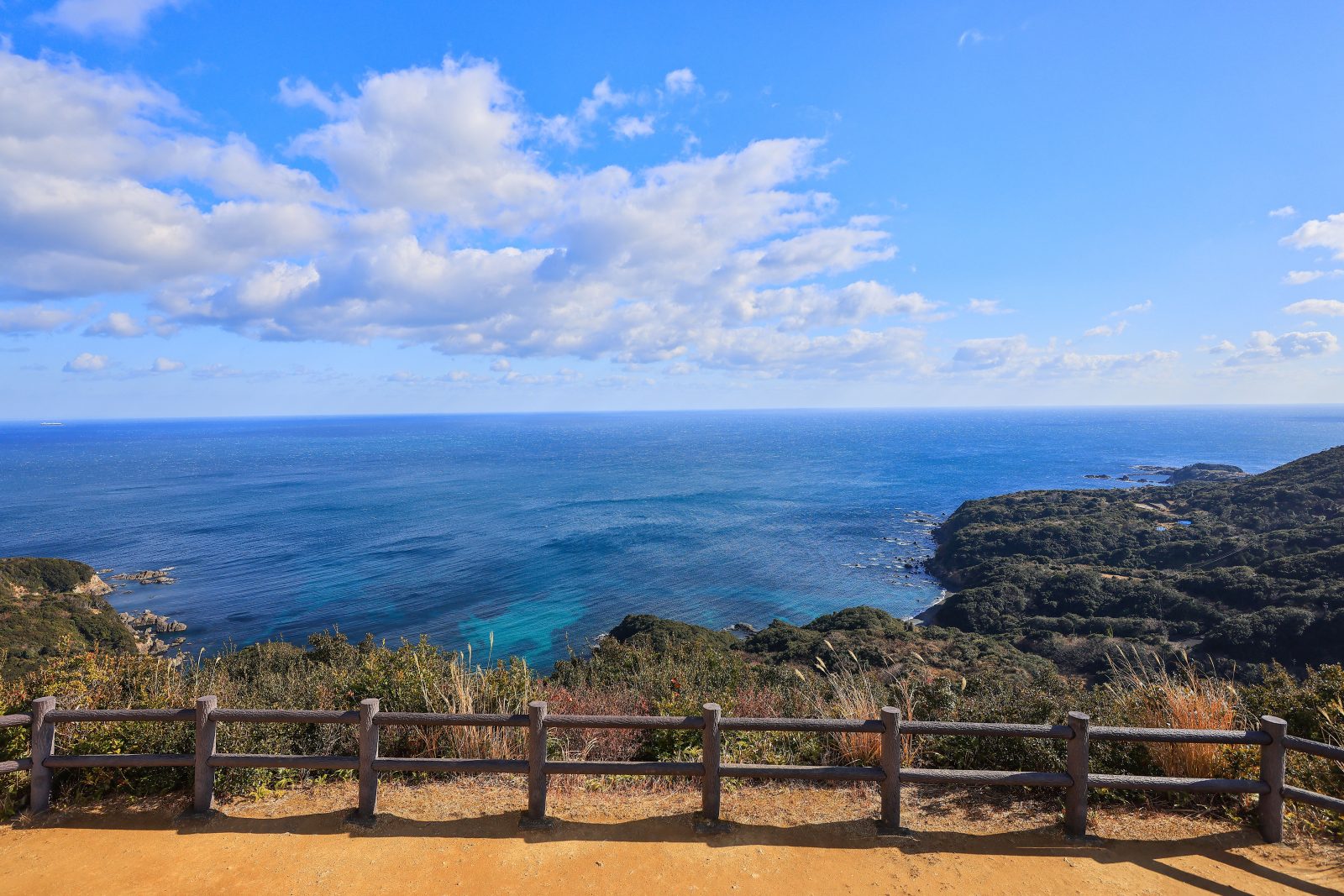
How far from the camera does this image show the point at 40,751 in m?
6.01

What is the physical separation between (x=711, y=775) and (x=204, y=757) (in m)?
4.72

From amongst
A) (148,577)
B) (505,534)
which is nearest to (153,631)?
(148,577)

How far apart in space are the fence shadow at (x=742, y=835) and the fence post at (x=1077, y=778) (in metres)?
0.14

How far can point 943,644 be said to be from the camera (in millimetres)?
27516

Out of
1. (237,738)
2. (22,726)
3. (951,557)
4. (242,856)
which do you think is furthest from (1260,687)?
(951,557)

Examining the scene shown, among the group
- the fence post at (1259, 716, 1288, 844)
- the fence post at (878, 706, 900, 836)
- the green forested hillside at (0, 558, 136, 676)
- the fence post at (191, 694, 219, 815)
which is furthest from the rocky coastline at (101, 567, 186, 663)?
the fence post at (1259, 716, 1288, 844)

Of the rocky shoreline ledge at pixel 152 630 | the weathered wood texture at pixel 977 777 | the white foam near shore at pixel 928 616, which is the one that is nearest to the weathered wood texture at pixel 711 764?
the weathered wood texture at pixel 977 777

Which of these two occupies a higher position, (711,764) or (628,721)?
(628,721)

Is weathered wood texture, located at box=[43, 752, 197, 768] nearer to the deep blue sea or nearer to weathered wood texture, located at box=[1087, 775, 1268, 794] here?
weathered wood texture, located at box=[1087, 775, 1268, 794]

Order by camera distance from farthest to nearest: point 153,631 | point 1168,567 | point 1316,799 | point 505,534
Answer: point 505,534 < point 1168,567 < point 153,631 < point 1316,799

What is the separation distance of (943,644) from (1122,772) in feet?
74.5

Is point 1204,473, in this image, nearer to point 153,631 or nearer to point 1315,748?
point 1315,748

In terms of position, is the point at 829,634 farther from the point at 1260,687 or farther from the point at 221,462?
the point at 221,462

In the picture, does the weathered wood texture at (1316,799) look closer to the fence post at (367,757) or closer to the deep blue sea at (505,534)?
the fence post at (367,757)
